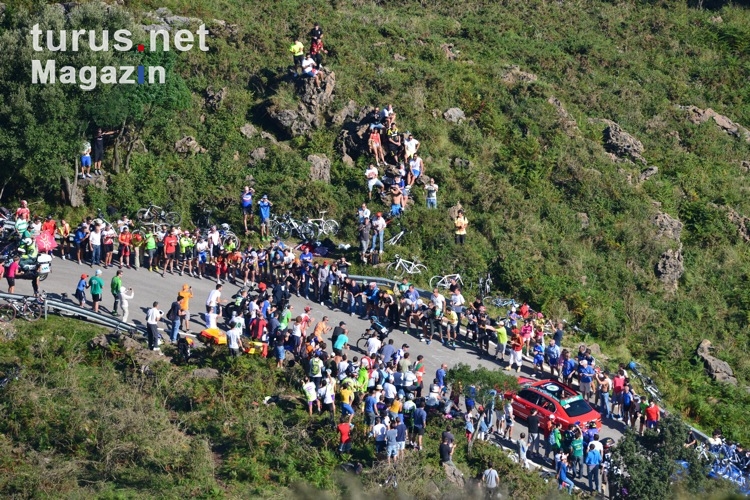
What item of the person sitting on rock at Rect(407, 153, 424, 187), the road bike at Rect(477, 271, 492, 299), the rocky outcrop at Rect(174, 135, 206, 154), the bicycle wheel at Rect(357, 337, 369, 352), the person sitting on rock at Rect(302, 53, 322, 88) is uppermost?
the person sitting on rock at Rect(302, 53, 322, 88)

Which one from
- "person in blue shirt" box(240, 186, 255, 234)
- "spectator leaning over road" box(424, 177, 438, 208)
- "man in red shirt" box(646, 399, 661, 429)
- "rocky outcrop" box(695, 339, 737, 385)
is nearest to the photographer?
"man in red shirt" box(646, 399, 661, 429)

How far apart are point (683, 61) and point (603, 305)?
2432 centimetres

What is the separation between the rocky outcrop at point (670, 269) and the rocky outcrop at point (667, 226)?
5.52 feet

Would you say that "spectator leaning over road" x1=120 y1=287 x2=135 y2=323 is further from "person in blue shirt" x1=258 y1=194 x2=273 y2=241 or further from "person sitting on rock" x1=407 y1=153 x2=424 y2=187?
"person sitting on rock" x1=407 y1=153 x2=424 y2=187

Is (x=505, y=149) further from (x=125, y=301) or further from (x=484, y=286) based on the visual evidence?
(x=125, y=301)

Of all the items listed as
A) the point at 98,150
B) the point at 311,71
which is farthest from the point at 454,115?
the point at 98,150

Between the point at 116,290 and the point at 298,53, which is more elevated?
the point at 298,53

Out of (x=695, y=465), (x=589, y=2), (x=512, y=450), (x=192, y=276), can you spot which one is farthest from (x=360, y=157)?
(x=589, y=2)

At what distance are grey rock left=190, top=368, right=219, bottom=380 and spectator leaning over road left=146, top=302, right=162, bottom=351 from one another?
1703 mm

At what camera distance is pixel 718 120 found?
167ft

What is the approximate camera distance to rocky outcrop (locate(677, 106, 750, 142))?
5019 cm

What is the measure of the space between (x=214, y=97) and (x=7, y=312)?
1794 cm

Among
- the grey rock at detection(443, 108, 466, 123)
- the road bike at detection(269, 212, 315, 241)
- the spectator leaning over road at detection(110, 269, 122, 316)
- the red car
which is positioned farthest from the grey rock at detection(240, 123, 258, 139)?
the red car

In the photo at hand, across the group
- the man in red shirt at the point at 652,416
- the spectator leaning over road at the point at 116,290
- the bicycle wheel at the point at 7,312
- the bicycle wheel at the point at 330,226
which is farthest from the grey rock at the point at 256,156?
the man in red shirt at the point at 652,416
